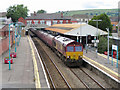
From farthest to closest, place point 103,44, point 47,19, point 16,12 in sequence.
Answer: point 16,12, point 47,19, point 103,44

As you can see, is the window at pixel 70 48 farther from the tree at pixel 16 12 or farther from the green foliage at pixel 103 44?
the tree at pixel 16 12

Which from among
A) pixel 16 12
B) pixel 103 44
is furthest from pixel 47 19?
pixel 103 44

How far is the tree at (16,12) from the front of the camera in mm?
122125

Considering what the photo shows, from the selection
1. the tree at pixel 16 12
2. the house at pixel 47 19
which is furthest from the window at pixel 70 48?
the tree at pixel 16 12

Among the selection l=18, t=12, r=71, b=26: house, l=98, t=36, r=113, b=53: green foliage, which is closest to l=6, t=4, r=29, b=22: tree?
l=18, t=12, r=71, b=26: house

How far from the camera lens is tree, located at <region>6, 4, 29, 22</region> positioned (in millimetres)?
122125

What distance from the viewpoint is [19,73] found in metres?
18.0

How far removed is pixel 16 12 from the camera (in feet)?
411

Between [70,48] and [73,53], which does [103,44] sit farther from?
[70,48]

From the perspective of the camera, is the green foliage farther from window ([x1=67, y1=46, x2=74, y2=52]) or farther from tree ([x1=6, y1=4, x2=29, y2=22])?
tree ([x1=6, y1=4, x2=29, y2=22])

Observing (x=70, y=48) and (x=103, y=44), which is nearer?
(x=70, y=48)

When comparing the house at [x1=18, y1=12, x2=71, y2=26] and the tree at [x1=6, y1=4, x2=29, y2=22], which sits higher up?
the tree at [x1=6, y1=4, x2=29, y2=22]

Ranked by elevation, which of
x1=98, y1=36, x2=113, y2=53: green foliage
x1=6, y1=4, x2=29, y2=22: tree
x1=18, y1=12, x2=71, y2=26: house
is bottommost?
x1=98, y1=36, x2=113, y2=53: green foliage

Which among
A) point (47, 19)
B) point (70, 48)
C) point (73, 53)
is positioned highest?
point (47, 19)
